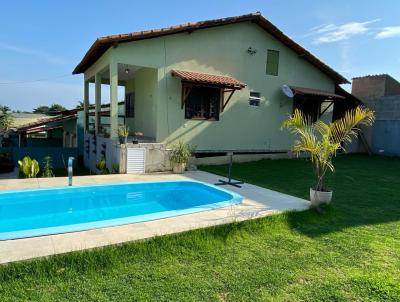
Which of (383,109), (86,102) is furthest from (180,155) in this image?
(383,109)

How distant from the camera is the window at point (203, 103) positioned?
1560cm

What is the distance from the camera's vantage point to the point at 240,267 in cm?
474

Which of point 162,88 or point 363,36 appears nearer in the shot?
point 162,88

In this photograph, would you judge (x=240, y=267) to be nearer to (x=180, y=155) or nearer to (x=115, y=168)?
(x=180, y=155)

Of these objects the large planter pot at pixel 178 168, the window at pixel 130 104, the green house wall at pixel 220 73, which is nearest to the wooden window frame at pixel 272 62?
the green house wall at pixel 220 73

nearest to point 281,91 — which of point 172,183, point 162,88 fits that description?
point 162,88

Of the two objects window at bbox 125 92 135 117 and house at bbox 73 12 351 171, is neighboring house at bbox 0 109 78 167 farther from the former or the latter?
window at bbox 125 92 135 117

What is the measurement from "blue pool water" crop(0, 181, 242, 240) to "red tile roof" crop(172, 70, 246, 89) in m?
5.39

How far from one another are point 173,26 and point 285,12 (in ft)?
21.4

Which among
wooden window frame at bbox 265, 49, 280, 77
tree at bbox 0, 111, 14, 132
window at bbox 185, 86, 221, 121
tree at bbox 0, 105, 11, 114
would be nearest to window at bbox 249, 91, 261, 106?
wooden window frame at bbox 265, 49, 280, 77

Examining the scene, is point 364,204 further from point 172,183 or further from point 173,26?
point 173,26

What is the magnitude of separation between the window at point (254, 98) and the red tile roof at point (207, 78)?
6.09ft

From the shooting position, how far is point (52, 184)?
31.4 ft

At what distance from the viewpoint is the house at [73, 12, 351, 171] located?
46.3ft
